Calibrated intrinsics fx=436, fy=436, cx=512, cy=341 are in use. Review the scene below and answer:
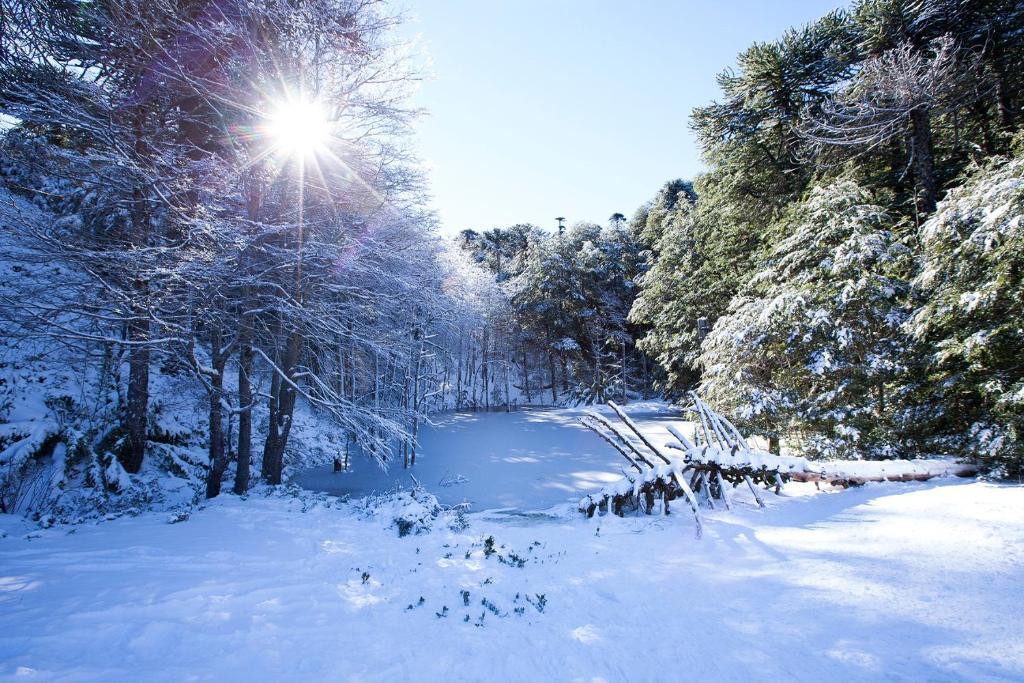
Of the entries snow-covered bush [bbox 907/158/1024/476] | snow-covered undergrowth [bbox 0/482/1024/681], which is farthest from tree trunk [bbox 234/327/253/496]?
snow-covered bush [bbox 907/158/1024/476]

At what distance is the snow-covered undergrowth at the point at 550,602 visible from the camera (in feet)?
8.74

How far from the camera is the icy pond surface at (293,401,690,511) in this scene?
10992 millimetres

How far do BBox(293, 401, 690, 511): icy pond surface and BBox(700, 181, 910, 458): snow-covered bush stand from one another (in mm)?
4623

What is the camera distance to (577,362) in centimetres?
3625

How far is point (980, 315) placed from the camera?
24.2ft

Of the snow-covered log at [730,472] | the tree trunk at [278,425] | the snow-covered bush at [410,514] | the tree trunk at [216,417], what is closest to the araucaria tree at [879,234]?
the snow-covered log at [730,472]

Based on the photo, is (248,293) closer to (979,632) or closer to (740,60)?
(979,632)

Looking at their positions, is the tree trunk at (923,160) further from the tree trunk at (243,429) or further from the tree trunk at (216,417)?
the tree trunk at (216,417)

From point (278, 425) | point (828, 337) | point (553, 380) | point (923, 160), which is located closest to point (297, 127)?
point (278, 425)

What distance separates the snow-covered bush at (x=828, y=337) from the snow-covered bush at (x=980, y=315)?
89cm

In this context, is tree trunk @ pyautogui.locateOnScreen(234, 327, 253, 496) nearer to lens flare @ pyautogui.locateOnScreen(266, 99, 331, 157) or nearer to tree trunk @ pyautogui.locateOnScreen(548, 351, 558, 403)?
lens flare @ pyautogui.locateOnScreen(266, 99, 331, 157)

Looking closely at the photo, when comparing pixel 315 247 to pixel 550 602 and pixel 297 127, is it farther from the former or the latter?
pixel 550 602

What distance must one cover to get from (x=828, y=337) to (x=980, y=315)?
271 centimetres

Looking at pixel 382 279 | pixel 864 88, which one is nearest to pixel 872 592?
pixel 382 279
